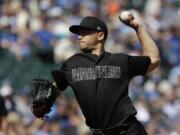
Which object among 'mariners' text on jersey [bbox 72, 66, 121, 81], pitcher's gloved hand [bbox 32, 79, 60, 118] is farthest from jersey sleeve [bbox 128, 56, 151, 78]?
pitcher's gloved hand [bbox 32, 79, 60, 118]

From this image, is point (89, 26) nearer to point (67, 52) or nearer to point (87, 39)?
point (87, 39)

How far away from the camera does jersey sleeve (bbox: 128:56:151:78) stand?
5965 mm

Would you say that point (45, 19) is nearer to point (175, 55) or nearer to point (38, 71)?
point (38, 71)

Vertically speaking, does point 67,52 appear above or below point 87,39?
below

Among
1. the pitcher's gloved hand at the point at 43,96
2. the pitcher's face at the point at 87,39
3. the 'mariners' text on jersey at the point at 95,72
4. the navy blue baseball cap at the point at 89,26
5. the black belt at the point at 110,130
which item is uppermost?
the navy blue baseball cap at the point at 89,26

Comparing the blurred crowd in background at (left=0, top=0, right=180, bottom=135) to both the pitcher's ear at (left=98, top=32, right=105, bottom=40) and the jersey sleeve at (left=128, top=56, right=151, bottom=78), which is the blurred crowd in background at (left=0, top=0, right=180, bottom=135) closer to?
the pitcher's ear at (left=98, top=32, right=105, bottom=40)

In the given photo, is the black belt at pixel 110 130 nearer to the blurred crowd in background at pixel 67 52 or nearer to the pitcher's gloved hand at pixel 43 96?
the pitcher's gloved hand at pixel 43 96

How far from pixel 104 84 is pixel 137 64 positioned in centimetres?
35

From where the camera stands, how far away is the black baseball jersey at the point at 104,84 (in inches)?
232

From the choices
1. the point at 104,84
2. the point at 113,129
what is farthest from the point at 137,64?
the point at 113,129

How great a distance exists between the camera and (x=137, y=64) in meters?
5.97

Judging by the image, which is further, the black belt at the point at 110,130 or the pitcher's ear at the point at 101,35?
the pitcher's ear at the point at 101,35

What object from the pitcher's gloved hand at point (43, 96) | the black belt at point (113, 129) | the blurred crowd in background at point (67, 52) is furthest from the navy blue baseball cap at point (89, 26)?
the blurred crowd in background at point (67, 52)

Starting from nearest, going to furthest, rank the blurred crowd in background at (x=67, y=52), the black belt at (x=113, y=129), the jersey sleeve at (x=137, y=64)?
the black belt at (x=113, y=129), the jersey sleeve at (x=137, y=64), the blurred crowd in background at (x=67, y=52)
